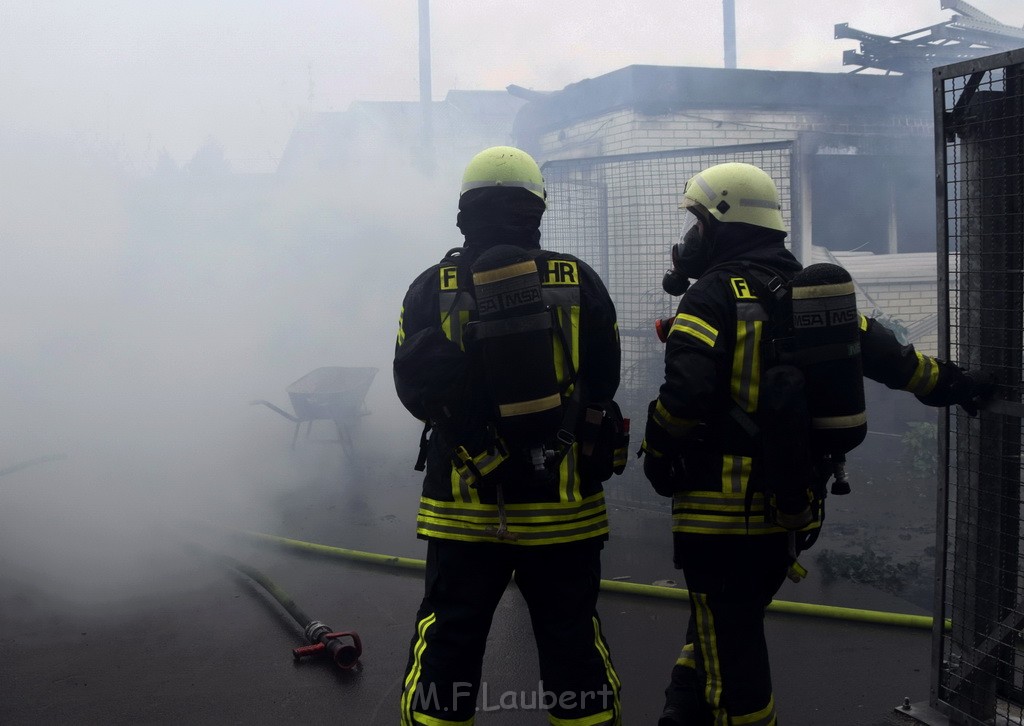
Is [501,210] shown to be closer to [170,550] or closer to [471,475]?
[471,475]

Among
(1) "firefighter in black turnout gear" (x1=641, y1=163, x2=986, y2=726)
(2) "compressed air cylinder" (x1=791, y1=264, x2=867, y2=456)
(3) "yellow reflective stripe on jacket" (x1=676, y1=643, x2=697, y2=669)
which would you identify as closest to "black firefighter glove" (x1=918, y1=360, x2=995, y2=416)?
(1) "firefighter in black turnout gear" (x1=641, y1=163, x2=986, y2=726)

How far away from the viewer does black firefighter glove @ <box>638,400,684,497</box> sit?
251cm

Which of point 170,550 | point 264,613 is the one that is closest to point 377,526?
point 170,550

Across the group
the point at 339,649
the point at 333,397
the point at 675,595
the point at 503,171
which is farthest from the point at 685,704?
the point at 333,397

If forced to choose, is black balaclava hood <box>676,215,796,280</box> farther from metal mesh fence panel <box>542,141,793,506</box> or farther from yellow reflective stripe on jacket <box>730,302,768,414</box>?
metal mesh fence panel <box>542,141,793,506</box>

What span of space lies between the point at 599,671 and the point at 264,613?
7.45ft

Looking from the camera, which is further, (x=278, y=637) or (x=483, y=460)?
(x=278, y=637)

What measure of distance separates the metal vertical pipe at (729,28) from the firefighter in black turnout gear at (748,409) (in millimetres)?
13301

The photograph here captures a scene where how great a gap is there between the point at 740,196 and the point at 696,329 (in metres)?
0.50

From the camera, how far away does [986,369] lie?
2736 mm

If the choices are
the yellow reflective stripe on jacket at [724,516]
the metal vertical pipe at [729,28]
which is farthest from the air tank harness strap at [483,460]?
the metal vertical pipe at [729,28]

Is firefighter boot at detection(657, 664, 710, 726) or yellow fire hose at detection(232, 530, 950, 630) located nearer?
firefighter boot at detection(657, 664, 710, 726)

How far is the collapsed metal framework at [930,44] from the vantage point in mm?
10234

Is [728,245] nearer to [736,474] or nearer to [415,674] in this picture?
[736,474]
